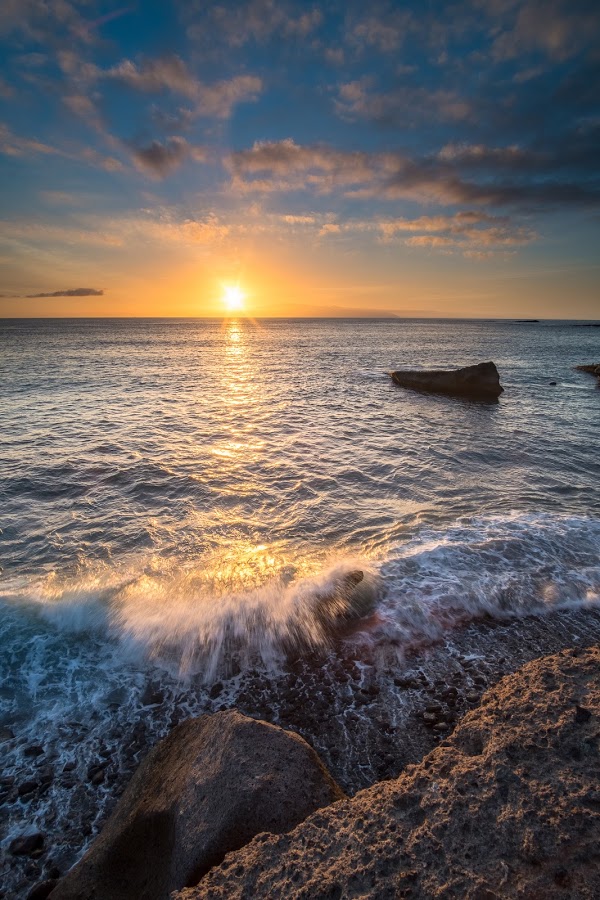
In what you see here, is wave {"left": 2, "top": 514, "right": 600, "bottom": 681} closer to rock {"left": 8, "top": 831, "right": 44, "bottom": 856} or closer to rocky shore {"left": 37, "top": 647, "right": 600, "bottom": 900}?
rocky shore {"left": 37, "top": 647, "right": 600, "bottom": 900}

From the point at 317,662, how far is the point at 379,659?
961 millimetres

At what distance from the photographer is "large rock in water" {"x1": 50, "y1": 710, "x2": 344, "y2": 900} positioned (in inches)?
133

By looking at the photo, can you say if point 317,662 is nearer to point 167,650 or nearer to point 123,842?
point 167,650

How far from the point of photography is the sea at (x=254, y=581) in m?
5.01

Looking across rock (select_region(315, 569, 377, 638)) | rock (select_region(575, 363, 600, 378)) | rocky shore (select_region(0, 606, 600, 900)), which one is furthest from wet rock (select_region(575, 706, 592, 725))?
rock (select_region(575, 363, 600, 378))

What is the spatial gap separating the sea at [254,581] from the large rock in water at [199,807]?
0.61 metres

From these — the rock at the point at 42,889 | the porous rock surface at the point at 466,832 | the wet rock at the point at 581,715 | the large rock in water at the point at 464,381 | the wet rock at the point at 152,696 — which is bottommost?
the wet rock at the point at 152,696

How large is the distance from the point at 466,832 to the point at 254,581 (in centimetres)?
545

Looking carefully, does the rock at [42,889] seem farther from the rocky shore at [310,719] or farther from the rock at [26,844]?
the rock at [26,844]

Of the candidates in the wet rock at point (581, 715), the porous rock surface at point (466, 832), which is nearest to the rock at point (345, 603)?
the porous rock surface at point (466, 832)

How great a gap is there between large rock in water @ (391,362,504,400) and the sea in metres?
9.74

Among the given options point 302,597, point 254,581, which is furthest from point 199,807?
point 254,581

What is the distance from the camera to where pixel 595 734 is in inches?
146

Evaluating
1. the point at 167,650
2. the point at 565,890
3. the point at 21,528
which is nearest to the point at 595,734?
the point at 565,890
